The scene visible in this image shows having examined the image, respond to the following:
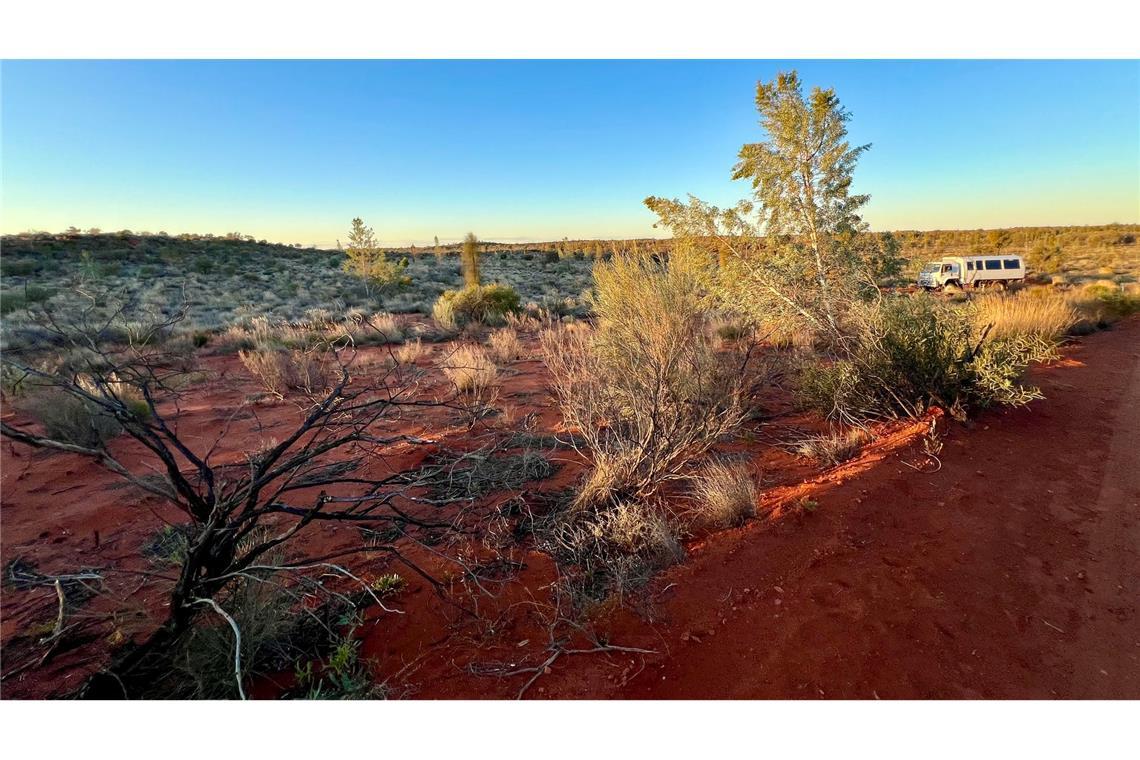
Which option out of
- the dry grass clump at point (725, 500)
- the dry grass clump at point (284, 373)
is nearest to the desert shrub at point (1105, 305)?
the dry grass clump at point (725, 500)

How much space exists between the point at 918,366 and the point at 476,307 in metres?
11.8

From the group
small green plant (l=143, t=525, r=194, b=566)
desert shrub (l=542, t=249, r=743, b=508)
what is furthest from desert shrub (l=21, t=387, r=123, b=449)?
desert shrub (l=542, t=249, r=743, b=508)

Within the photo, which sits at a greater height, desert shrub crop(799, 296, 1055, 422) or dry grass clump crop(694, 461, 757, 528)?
desert shrub crop(799, 296, 1055, 422)

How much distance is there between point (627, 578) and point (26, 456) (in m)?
6.75

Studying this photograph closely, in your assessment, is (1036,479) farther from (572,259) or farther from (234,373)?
(572,259)

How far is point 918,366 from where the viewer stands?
472 cm

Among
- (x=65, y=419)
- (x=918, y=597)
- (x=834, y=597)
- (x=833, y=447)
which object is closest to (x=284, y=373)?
(x=65, y=419)

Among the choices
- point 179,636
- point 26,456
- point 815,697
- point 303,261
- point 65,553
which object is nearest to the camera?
point 815,697

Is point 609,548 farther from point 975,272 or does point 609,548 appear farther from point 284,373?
point 975,272

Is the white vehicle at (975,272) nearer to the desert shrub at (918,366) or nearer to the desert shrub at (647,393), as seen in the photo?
the desert shrub at (918,366)

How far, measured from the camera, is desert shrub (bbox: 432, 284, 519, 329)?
13852mm

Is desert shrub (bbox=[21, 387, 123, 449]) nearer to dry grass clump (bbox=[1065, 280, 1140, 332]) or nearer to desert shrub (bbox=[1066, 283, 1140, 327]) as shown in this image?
dry grass clump (bbox=[1065, 280, 1140, 332])

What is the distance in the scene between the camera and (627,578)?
2.76 m

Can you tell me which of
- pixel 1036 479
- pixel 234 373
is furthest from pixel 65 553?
pixel 1036 479
